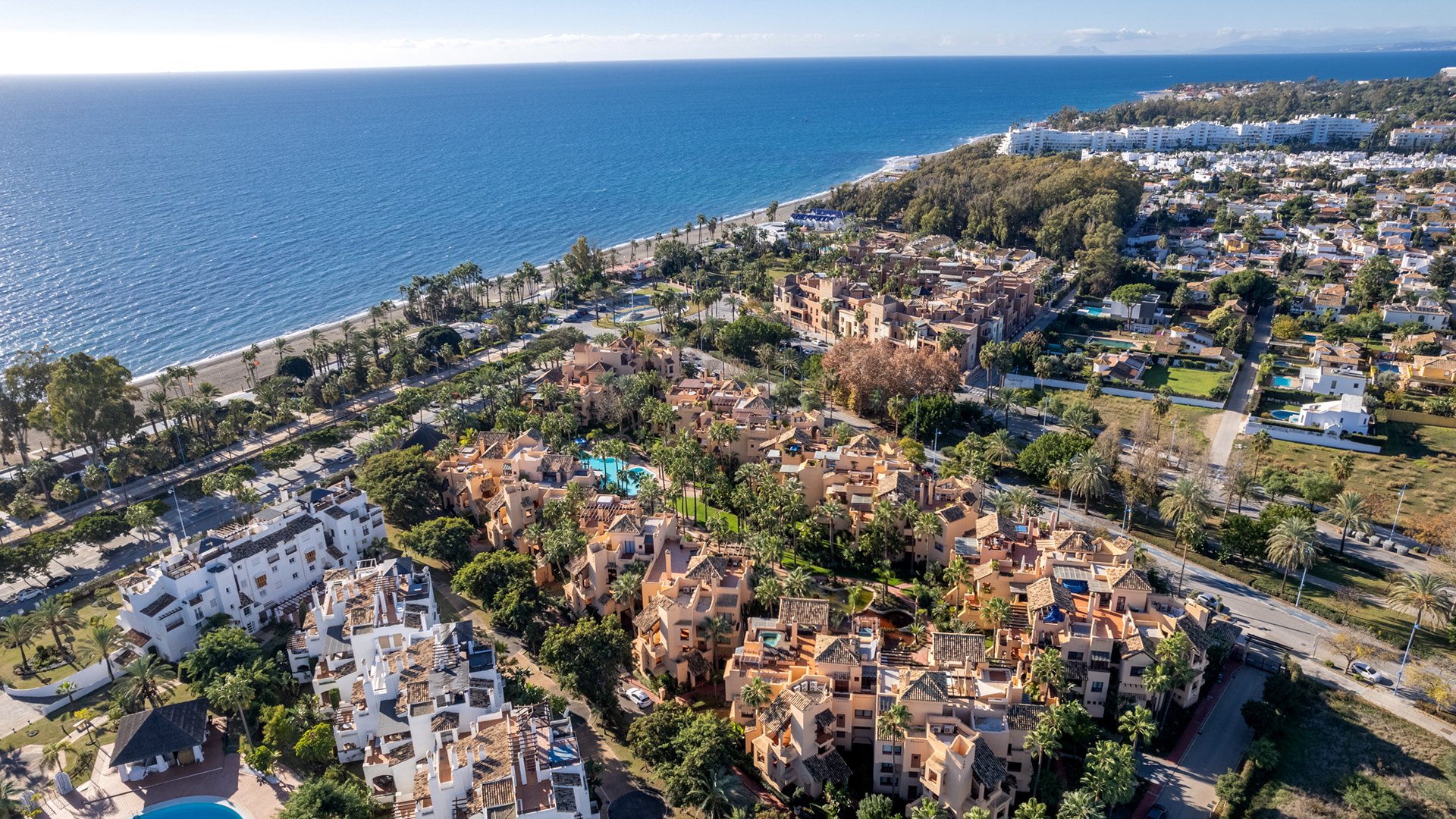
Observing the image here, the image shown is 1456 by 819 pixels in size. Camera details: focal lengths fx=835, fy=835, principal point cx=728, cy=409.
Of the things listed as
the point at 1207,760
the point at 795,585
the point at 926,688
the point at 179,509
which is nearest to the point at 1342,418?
the point at 1207,760

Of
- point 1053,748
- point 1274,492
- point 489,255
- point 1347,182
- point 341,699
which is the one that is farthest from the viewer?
point 1347,182

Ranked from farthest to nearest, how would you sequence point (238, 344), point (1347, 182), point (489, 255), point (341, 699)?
point (1347, 182) → point (489, 255) → point (238, 344) → point (341, 699)

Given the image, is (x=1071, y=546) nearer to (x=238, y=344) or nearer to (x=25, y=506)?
(x=25, y=506)

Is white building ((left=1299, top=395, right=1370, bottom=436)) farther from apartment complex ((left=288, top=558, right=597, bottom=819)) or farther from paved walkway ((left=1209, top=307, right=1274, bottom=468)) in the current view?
apartment complex ((left=288, top=558, right=597, bottom=819))

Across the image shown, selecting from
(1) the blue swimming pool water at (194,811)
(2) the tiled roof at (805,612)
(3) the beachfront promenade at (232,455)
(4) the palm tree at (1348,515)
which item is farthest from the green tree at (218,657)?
(4) the palm tree at (1348,515)

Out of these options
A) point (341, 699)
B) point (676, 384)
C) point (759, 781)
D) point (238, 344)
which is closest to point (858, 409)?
point (676, 384)

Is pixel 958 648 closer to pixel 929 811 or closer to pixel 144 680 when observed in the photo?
pixel 929 811

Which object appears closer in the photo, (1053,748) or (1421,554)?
(1053,748)

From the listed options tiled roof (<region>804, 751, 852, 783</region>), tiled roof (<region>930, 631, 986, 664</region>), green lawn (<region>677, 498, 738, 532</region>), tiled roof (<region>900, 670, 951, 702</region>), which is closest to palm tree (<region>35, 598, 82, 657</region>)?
green lawn (<region>677, 498, 738, 532</region>)
